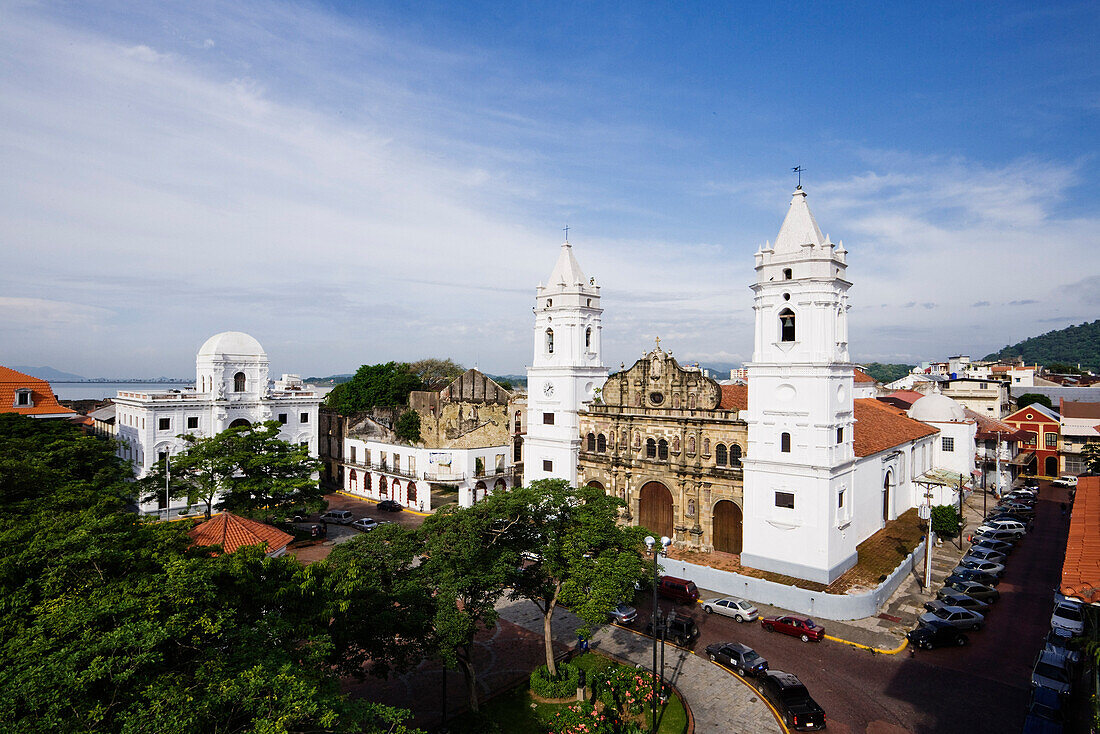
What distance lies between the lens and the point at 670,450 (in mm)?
39375

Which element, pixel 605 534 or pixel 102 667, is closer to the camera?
pixel 102 667

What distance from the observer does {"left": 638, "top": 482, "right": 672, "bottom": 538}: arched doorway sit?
39906 mm

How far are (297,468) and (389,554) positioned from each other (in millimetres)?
23710

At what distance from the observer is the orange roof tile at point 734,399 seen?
40287 millimetres

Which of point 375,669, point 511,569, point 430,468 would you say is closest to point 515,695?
point 511,569

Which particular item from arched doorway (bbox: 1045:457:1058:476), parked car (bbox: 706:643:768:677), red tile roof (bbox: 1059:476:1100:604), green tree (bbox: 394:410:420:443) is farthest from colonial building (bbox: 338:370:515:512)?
arched doorway (bbox: 1045:457:1058:476)

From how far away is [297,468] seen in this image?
4050cm

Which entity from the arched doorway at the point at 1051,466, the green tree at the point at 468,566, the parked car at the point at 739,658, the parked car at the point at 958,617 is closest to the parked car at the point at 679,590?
A: the parked car at the point at 739,658

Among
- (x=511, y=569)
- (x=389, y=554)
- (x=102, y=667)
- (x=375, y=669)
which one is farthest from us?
(x=511, y=569)

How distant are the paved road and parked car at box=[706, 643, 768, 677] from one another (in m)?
0.99

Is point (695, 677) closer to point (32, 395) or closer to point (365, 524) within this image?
point (365, 524)

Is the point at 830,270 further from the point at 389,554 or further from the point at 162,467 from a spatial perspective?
the point at 162,467

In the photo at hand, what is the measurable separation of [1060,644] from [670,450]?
20140 mm

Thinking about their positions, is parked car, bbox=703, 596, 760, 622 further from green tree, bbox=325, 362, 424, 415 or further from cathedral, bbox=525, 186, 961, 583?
green tree, bbox=325, 362, 424, 415
